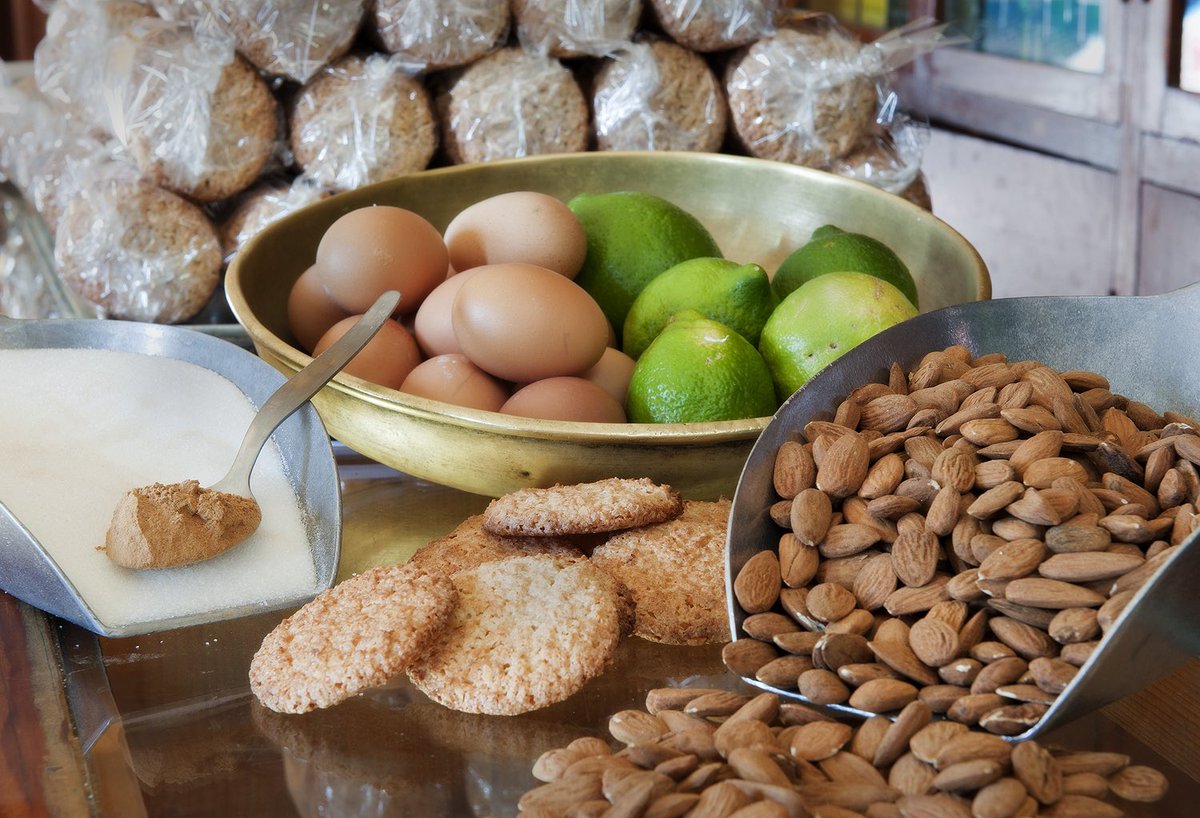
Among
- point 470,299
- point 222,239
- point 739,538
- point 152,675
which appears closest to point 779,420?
point 739,538

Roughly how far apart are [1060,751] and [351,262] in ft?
2.30

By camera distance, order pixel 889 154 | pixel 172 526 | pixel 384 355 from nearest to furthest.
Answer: pixel 172 526
pixel 384 355
pixel 889 154

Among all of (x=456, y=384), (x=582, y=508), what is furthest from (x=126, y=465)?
(x=582, y=508)

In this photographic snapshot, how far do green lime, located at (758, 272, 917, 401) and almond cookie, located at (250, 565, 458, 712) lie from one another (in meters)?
0.36

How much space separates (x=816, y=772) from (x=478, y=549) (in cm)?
33

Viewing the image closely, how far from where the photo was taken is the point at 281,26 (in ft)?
4.42

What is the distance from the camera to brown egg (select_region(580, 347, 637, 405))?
974 mm

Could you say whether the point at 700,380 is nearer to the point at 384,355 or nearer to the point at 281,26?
the point at 384,355

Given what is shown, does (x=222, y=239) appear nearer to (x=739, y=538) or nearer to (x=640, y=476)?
(x=640, y=476)

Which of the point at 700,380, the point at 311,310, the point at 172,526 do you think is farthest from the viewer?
the point at 311,310

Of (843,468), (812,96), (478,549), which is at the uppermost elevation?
(812,96)

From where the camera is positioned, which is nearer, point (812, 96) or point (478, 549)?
point (478, 549)

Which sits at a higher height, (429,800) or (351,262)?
(351,262)

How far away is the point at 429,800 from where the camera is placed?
0.60m
